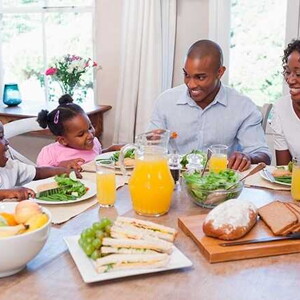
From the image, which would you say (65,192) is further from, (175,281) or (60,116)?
(60,116)

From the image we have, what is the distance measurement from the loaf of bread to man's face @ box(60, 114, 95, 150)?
1.24m

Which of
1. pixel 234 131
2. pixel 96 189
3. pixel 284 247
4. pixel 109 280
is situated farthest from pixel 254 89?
pixel 109 280

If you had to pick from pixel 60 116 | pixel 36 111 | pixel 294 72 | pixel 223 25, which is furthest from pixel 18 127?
pixel 223 25

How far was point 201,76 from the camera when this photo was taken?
229cm

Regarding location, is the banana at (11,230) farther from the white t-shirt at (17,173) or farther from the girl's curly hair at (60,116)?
the girl's curly hair at (60,116)

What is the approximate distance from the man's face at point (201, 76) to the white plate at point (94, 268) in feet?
4.18

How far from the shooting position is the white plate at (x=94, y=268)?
40.6 inches

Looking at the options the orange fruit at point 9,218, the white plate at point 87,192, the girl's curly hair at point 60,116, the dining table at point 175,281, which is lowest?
the dining table at point 175,281

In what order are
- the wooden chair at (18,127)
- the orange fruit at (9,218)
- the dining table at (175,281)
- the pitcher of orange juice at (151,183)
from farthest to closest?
the wooden chair at (18,127) < the pitcher of orange juice at (151,183) < the orange fruit at (9,218) < the dining table at (175,281)

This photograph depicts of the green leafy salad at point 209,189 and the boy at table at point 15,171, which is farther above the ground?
the green leafy salad at point 209,189

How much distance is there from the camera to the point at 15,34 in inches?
160

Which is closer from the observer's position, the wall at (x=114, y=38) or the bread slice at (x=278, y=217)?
the bread slice at (x=278, y=217)

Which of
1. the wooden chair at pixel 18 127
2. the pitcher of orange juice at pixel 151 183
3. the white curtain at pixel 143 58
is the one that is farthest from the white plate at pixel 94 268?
the white curtain at pixel 143 58

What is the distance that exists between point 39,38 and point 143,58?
3.52 ft
